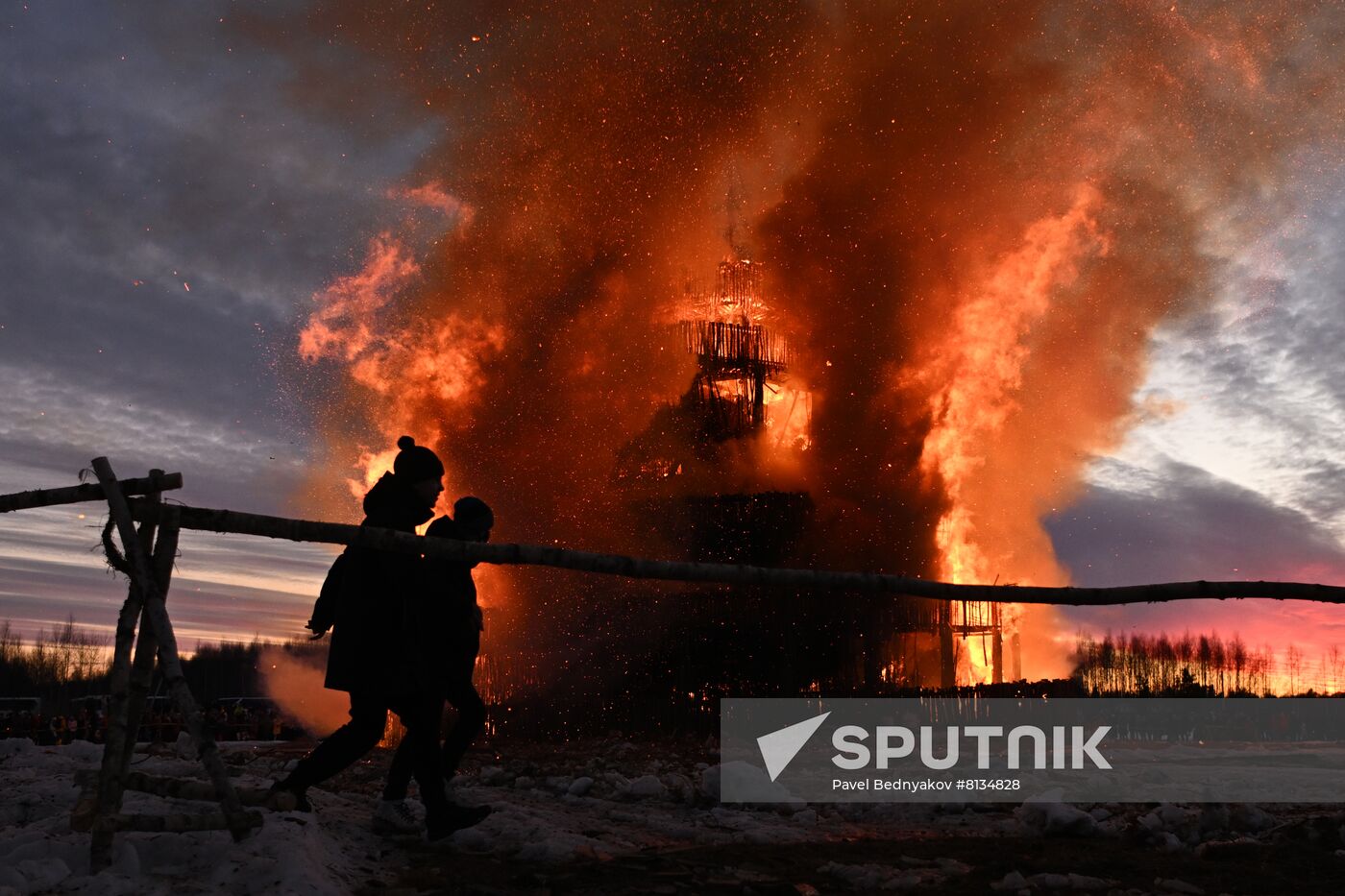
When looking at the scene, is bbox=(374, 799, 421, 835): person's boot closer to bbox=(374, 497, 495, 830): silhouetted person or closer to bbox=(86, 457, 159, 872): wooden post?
bbox=(374, 497, 495, 830): silhouetted person

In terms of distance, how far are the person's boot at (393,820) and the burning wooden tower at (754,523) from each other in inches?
543

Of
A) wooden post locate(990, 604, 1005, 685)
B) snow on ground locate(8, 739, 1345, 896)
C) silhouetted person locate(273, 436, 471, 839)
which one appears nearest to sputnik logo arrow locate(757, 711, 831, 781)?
snow on ground locate(8, 739, 1345, 896)

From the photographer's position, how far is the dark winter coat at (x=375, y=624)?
18.4ft

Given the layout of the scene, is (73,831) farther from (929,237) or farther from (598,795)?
(929,237)

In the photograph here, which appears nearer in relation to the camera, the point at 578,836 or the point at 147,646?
the point at 147,646

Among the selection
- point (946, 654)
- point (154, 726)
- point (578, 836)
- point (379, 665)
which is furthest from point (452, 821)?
point (946, 654)

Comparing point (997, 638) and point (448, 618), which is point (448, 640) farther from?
point (997, 638)

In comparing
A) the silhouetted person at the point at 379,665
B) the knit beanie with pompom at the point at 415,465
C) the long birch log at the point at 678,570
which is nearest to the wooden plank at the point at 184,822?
the silhouetted person at the point at 379,665

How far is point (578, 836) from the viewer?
626cm

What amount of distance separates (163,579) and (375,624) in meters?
1.17

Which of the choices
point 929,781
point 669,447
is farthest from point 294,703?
point 929,781

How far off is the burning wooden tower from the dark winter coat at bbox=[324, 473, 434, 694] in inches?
568

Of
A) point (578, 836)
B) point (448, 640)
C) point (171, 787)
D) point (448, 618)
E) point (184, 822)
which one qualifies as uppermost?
point (448, 618)

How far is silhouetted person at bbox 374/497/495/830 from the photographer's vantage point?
6.12 meters
